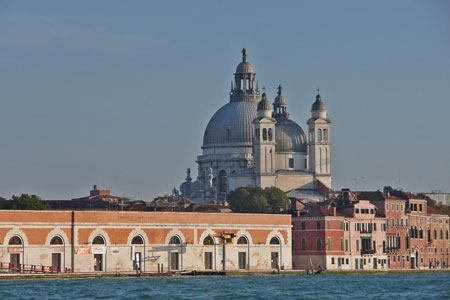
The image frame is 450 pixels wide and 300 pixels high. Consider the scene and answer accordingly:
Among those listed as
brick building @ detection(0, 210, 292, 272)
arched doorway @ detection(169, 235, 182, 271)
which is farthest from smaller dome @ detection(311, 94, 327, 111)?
arched doorway @ detection(169, 235, 182, 271)

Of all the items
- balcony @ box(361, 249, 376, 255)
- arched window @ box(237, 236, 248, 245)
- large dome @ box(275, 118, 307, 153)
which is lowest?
balcony @ box(361, 249, 376, 255)

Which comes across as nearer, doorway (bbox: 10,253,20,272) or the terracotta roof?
doorway (bbox: 10,253,20,272)

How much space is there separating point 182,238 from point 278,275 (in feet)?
21.7

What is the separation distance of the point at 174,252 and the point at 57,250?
28.9 ft

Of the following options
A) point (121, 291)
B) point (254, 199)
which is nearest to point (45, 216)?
point (121, 291)

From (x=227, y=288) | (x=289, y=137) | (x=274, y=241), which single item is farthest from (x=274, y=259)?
(x=289, y=137)

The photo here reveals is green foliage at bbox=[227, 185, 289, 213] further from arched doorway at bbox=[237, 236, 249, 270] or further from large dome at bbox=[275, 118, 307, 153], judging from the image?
arched doorway at bbox=[237, 236, 249, 270]

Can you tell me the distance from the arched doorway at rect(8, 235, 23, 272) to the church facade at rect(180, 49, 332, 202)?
5400cm

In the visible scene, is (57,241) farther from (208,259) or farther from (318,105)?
(318,105)

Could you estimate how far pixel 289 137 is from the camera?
14888 centimetres

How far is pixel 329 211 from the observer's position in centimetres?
10756

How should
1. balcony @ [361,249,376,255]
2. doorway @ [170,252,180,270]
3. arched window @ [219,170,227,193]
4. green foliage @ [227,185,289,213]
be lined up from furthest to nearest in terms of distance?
arched window @ [219,170,227,193]
green foliage @ [227,185,289,213]
balcony @ [361,249,376,255]
doorway @ [170,252,180,270]

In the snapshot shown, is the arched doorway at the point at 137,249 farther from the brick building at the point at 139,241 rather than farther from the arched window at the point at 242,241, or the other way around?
the arched window at the point at 242,241

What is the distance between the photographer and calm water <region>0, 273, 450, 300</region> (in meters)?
72.2
